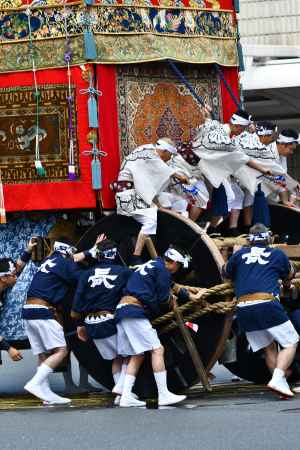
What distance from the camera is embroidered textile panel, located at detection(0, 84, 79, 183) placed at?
533 inches

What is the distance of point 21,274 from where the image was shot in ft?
45.9

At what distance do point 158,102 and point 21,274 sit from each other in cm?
217

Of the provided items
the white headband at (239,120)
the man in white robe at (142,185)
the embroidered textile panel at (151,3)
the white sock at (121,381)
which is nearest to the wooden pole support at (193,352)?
the white sock at (121,381)

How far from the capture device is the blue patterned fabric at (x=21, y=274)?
13.9 meters

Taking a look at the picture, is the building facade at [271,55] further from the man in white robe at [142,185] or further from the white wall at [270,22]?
the man in white robe at [142,185]

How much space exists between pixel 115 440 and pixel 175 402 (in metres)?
2.40

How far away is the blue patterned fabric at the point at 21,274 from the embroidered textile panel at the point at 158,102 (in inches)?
46.5

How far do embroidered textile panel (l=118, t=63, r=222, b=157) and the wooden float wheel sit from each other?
87cm

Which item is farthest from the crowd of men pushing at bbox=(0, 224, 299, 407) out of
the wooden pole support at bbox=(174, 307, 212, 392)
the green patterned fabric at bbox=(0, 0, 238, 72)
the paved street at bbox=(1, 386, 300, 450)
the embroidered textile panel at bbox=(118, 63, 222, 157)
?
the green patterned fabric at bbox=(0, 0, 238, 72)

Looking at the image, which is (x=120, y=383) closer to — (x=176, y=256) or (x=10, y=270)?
(x=176, y=256)

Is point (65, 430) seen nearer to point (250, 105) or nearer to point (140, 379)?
point (140, 379)

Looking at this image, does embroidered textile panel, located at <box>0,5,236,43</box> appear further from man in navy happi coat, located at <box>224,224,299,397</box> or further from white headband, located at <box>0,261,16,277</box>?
man in navy happi coat, located at <box>224,224,299,397</box>

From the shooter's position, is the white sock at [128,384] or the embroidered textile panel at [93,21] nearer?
the white sock at [128,384]

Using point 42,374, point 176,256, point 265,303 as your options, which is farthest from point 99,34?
point 42,374
